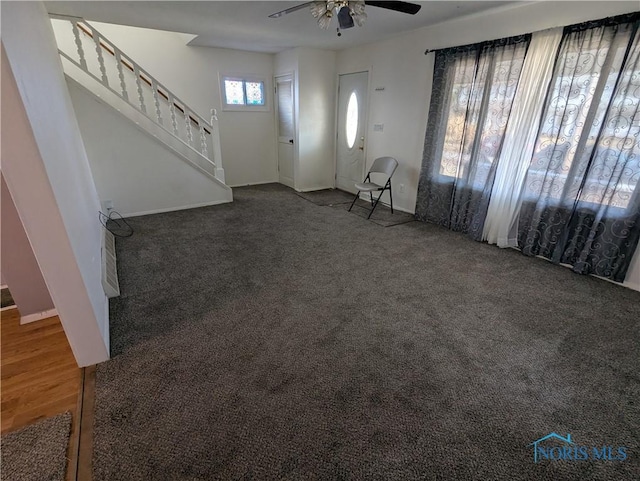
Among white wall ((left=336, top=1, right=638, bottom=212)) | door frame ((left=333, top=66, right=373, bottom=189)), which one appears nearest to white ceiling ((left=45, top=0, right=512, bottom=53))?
white wall ((left=336, top=1, right=638, bottom=212))

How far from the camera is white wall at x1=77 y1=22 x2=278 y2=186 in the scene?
4.59 meters

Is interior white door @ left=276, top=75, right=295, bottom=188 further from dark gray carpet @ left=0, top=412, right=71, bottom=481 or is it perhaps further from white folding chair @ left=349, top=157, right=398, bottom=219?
dark gray carpet @ left=0, top=412, right=71, bottom=481

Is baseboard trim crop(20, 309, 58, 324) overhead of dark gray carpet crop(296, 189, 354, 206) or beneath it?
beneath

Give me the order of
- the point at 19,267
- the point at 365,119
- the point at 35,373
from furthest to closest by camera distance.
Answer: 1. the point at 365,119
2. the point at 19,267
3. the point at 35,373

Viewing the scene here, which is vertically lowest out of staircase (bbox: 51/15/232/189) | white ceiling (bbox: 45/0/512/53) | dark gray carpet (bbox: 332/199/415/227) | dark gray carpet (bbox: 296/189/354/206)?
dark gray carpet (bbox: 332/199/415/227)

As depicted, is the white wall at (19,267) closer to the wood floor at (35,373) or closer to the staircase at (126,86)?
the wood floor at (35,373)

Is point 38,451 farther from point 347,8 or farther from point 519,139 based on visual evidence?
point 519,139

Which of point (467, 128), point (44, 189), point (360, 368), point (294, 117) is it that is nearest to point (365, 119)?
point (294, 117)

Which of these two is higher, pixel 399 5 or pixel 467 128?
pixel 399 5

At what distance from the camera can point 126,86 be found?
4543 millimetres

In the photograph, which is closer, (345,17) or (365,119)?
(345,17)

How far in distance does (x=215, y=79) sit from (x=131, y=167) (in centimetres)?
225

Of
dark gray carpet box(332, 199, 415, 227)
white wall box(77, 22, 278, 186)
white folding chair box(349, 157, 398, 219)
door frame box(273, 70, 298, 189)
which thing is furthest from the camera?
door frame box(273, 70, 298, 189)

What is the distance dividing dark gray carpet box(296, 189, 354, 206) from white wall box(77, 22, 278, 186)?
126 centimetres
